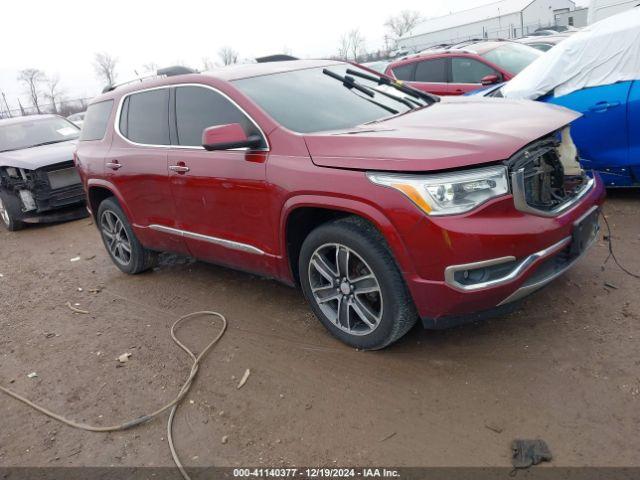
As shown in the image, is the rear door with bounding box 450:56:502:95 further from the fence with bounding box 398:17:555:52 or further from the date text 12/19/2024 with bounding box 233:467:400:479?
the fence with bounding box 398:17:555:52

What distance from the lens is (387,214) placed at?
2.77 metres

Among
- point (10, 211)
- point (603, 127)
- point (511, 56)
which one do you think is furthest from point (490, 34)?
point (603, 127)

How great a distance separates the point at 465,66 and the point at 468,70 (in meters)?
0.10

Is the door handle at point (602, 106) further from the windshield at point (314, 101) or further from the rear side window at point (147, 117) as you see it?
the rear side window at point (147, 117)

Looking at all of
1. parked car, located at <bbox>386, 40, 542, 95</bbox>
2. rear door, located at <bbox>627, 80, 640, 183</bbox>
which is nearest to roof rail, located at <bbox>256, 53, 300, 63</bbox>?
rear door, located at <bbox>627, 80, 640, 183</bbox>

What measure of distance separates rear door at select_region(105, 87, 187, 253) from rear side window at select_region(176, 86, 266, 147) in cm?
21

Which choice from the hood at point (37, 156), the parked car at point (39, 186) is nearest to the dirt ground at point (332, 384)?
the parked car at point (39, 186)

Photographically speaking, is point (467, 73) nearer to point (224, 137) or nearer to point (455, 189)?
point (224, 137)

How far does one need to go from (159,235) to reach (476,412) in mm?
3058

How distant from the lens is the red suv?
2697 mm

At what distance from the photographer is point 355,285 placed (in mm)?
3184

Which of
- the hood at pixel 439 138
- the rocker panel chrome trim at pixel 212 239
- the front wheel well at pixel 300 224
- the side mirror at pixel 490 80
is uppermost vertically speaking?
the hood at pixel 439 138

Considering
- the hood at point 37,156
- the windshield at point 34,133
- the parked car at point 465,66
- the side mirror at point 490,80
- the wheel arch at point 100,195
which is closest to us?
→ the wheel arch at point 100,195

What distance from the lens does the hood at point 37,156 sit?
7.69 m
